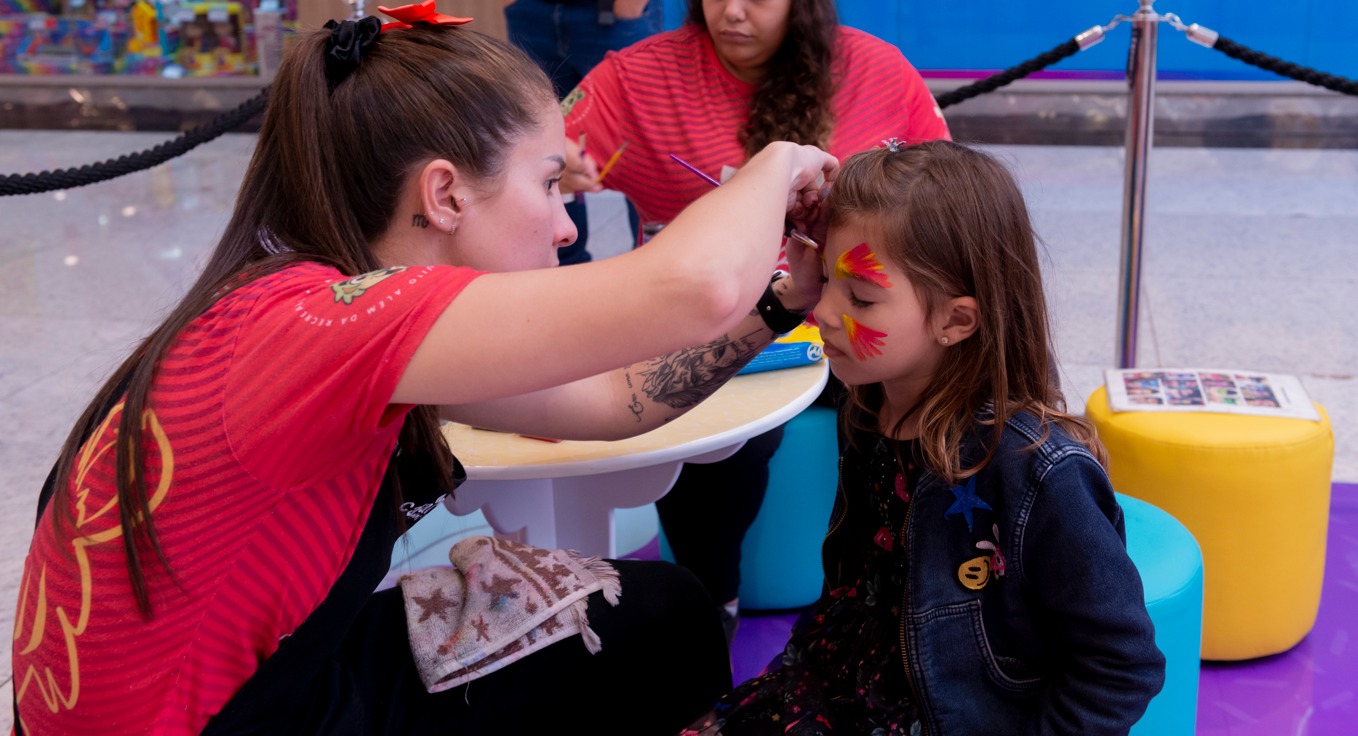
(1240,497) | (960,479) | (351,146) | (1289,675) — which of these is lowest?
(1289,675)

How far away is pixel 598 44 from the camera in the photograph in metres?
3.70

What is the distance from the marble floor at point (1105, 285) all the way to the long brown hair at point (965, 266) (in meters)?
0.94

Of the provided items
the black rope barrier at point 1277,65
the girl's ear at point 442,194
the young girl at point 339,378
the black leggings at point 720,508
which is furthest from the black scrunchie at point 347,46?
the black rope barrier at point 1277,65

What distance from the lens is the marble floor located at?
2.42 meters

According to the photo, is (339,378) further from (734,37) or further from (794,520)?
(734,37)

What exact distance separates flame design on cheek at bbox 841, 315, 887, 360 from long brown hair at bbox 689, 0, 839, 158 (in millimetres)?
1041

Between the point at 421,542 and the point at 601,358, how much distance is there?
177 cm

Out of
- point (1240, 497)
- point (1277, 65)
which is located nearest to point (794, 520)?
point (1240, 497)

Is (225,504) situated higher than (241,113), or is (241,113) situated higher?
(241,113)

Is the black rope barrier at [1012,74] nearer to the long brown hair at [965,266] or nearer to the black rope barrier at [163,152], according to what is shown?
the black rope barrier at [163,152]

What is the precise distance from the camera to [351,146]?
1.23 m

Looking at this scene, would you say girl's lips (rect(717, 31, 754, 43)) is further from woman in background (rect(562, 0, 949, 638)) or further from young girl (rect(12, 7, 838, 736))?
young girl (rect(12, 7, 838, 736))

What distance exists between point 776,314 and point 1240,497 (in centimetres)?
95

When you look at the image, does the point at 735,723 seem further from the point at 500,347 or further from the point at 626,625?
the point at 500,347
